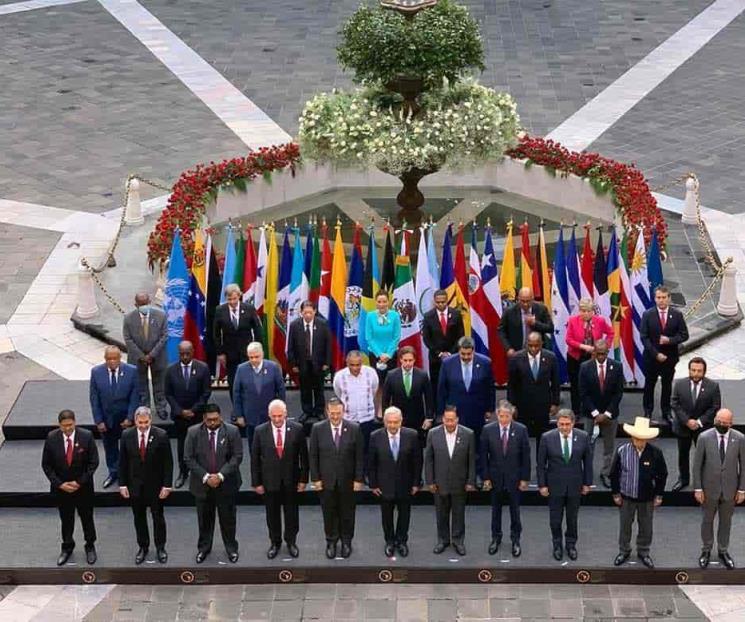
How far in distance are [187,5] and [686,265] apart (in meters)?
16.3

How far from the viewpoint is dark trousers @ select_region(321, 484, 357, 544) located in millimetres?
13242

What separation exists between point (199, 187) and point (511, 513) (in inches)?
330

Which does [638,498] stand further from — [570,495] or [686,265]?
[686,265]

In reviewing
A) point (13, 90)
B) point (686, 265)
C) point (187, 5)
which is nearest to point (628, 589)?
point (686, 265)

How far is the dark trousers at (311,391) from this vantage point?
14788mm

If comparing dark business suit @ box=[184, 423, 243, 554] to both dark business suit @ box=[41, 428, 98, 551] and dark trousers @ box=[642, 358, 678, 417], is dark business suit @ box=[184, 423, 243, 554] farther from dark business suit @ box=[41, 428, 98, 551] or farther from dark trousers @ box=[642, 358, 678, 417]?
dark trousers @ box=[642, 358, 678, 417]

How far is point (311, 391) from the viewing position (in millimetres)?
15047

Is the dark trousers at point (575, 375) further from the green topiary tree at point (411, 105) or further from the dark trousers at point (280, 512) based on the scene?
the green topiary tree at point (411, 105)

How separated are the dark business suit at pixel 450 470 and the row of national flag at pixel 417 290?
283cm

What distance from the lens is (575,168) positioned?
2103cm

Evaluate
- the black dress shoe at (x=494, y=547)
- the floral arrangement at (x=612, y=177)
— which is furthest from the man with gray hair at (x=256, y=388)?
the floral arrangement at (x=612, y=177)

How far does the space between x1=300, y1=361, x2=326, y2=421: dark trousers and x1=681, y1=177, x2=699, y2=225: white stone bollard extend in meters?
7.58

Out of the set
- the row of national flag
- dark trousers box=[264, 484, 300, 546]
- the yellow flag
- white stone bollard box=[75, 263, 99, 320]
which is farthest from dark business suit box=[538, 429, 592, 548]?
white stone bollard box=[75, 263, 99, 320]

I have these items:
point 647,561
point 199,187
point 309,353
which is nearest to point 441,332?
point 309,353
